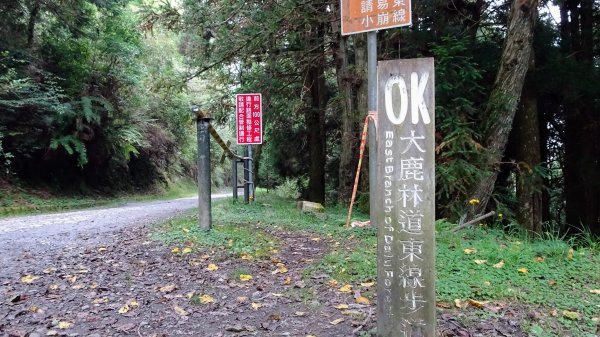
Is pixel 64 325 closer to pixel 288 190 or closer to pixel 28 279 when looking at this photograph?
pixel 28 279

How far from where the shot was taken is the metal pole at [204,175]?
6.13 m

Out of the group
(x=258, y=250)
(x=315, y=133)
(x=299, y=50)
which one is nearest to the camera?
(x=258, y=250)

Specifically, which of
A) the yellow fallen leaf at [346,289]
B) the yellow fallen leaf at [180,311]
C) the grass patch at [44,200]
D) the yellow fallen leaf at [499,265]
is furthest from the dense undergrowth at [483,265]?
the grass patch at [44,200]

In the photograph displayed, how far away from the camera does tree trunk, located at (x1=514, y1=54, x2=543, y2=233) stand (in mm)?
8328

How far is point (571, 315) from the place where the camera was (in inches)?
134

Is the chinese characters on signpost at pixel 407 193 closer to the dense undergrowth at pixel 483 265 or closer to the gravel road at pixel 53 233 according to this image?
the dense undergrowth at pixel 483 265

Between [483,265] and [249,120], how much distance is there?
7951 millimetres

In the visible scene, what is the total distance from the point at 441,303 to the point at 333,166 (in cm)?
1279

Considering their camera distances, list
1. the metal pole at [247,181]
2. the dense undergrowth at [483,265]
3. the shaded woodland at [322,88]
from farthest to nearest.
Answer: the metal pole at [247,181], the shaded woodland at [322,88], the dense undergrowth at [483,265]

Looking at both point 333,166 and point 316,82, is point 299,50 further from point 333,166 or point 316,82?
point 333,166

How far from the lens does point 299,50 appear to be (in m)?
12.9

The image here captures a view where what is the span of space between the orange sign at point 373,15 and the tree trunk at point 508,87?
2.68 meters

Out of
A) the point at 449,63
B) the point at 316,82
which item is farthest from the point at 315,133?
the point at 449,63

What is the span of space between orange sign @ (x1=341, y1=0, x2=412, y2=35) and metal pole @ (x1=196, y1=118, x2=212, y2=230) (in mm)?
2505
